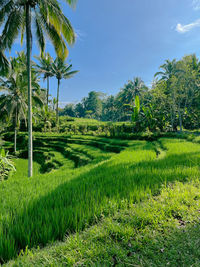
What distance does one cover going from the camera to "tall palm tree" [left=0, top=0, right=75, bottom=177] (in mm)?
6980

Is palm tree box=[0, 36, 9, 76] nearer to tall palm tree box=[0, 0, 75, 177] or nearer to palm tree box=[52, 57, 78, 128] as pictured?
tall palm tree box=[0, 0, 75, 177]

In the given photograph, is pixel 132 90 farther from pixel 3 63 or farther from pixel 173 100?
pixel 3 63

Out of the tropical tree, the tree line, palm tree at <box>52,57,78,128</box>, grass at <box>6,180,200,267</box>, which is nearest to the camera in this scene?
grass at <box>6,180,200,267</box>

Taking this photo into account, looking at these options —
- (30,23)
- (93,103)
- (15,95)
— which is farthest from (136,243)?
(93,103)

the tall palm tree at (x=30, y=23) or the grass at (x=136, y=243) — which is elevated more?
the tall palm tree at (x=30, y=23)

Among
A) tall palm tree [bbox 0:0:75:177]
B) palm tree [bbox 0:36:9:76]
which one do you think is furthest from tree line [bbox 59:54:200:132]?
palm tree [bbox 0:36:9:76]

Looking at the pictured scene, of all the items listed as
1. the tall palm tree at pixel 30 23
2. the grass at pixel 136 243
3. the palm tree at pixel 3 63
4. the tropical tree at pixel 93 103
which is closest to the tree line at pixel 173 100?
the tall palm tree at pixel 30 23

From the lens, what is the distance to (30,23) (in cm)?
743

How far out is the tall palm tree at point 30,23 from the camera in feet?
22.9

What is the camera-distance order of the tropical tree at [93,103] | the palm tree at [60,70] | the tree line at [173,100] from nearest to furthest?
the tree line at [173,100] → the palm tree at [60,70] → the tropical tree at [93,103]

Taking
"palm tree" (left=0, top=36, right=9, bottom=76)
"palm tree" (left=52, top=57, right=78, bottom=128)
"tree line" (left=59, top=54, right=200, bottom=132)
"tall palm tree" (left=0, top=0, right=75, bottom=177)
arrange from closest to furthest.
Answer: "tall palm tree" (left=0, top=0, right=75, bottom=177)
"palm tree" (left=0, top=36, right=9, bottom=76)
"tree line" (left=59, top=54, right=200, bottom=132)
"palm tree" (left=52, top=57, right=78, bottom=128)

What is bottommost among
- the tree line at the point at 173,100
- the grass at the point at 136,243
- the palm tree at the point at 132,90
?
the grass at the point at 136,243

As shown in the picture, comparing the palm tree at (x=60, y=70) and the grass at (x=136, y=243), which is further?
the palm tree at (x=60, y=70)

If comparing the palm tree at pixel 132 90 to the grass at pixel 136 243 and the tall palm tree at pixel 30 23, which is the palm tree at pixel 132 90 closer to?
the tall palm tree at pixel 30 23
